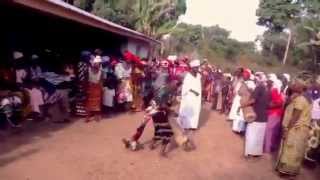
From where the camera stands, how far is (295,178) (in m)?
8.38

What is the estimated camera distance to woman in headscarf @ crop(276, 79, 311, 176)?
773 centimetres

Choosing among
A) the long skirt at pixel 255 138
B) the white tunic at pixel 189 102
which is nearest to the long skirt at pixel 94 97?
the white tunic at pixel 189 102

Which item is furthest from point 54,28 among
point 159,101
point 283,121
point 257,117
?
point 283,121

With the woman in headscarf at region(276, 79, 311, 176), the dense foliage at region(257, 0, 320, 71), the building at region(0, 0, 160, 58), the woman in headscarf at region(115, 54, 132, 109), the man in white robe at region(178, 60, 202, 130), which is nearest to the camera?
the woman in headscarf at region(276, 79, 311, 176)

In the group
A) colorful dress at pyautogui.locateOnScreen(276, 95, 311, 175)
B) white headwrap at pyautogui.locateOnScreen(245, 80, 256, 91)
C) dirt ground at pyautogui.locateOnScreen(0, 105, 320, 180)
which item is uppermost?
white headwrap at pyautogui.locateOnScreen(245, 80, 256, 91)

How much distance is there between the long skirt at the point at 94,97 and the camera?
36.0 feet

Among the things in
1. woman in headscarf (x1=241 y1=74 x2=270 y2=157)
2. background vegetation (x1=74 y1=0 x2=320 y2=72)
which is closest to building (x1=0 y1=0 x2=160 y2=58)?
woman in headscarf (x1=241 y1=74 x2=270 y2=157)

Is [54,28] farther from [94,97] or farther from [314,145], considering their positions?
[314,145]

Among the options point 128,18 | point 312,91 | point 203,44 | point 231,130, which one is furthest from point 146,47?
point 203,44

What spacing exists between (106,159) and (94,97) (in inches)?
127

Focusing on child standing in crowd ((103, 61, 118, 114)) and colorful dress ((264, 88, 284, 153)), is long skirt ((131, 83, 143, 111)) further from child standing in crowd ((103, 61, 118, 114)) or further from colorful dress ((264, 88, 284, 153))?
colorful dress ((264, 88, 284, 153))

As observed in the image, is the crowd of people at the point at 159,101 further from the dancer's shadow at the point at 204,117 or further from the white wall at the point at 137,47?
the white wall at the point at 137,47

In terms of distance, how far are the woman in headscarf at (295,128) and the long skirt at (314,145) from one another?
1287mm

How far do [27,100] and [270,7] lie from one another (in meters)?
36.0
